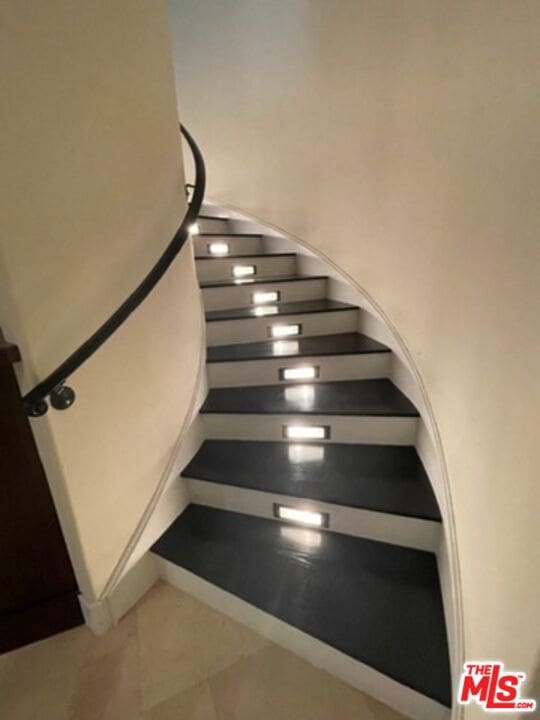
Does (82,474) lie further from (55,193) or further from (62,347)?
(55,193)

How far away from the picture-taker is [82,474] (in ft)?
3.67

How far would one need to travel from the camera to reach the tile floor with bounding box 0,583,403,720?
1056 millimetres

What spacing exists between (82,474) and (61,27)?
121 centimetres

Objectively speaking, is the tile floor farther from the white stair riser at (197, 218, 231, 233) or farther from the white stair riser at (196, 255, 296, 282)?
the white stair riser at (197, 218, 231, 233)

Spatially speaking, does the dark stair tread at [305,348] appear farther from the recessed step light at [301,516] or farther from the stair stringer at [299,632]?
the recessed step light at [301,516]

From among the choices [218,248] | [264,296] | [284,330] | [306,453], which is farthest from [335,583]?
[218,248]

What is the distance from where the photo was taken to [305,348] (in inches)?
74.7

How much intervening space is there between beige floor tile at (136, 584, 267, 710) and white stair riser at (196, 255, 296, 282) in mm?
1764

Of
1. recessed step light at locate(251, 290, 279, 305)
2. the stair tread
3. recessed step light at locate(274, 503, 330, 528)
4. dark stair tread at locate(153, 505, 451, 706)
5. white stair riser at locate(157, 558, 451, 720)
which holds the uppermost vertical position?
recessed step light at locate(251, 290, 279, 305)

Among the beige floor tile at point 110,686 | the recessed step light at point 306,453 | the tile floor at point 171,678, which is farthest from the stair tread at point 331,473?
the beige floor tile at point 110,686

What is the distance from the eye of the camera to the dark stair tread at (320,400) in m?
1.59

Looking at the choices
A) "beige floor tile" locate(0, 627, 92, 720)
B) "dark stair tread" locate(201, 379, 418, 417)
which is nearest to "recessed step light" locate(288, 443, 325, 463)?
"dark stair tread" locate(201, 379, 418, 417)

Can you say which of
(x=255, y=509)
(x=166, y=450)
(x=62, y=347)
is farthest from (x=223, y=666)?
(x=62, y=347)

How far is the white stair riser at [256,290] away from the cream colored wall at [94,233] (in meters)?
0.66
